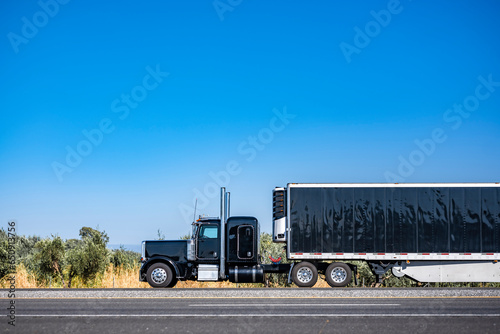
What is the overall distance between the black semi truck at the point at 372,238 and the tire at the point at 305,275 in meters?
0.03

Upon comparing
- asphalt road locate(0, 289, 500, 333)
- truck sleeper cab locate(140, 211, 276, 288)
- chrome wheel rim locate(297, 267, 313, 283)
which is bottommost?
asphalt road locate(0, 289, 500, 333)

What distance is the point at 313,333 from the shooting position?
345 inches

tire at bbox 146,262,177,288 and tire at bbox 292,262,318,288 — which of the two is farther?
tire at bbox 292,262,318,288

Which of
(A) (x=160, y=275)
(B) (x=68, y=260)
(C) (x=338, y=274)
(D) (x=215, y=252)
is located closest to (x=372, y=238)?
(C) (x=338, y=274)

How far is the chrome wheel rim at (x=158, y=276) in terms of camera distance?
18094mm

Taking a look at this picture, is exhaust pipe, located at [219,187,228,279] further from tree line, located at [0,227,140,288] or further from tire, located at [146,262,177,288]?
tree line, located at [0,227,140,288]

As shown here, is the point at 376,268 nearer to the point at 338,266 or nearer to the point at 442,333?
the point at 338,266

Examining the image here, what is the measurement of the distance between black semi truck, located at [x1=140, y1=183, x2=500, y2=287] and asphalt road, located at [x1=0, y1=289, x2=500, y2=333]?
427cm

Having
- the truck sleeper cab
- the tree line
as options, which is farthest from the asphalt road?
the tree line

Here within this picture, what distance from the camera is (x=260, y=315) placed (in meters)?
10.5

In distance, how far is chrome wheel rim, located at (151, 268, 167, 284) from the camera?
1809 centimetres

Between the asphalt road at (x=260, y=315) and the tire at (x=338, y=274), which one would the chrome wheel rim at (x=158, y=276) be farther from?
the tire at (x=338, y=274)

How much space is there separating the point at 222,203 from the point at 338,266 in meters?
4.64

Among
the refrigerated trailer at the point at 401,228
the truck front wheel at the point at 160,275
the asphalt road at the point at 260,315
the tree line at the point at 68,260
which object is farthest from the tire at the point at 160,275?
the refrigerated trailer at the point at 401,228
